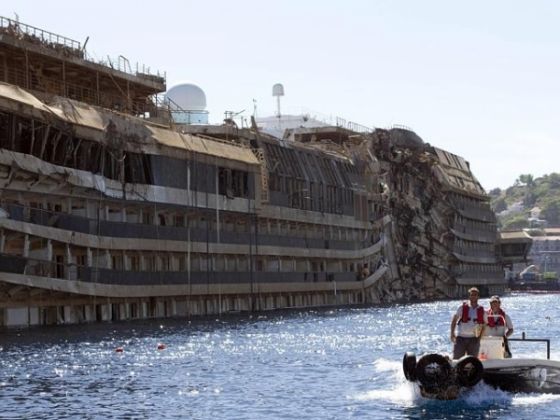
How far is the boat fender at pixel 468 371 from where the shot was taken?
35.5m

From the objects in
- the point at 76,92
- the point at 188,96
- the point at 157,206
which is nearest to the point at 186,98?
the point at 188,96

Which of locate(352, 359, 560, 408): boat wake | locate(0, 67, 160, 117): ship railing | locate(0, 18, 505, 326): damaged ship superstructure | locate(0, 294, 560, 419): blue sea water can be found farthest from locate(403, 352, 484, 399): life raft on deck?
locate(0, 67, 160, 117): ship railing

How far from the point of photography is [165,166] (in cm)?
8744

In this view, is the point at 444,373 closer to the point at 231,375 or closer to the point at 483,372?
the point at 483,372

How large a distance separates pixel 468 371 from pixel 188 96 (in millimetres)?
90886

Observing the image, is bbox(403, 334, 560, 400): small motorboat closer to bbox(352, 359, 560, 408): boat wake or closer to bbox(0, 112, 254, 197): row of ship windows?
bbox(352, 359, 560, 408): boat wake

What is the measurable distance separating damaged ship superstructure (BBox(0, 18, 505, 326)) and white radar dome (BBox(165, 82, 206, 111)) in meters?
9.43

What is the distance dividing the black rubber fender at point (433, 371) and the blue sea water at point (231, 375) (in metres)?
0.69

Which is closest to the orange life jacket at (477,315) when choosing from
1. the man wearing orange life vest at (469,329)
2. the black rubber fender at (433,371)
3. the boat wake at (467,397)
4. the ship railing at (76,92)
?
the man wearing orange life vest at (469,329)

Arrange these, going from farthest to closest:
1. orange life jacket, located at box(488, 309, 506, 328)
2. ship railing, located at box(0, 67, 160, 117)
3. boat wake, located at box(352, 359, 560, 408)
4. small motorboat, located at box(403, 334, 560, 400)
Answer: ship railing, located at box(0, 67, 160, 117), orange life jacket, located at box(488, 309, 506, 328), boat wake, located at box(352, 359, 560, 408), small motorboat, located at box(403, 334, 560, 400)

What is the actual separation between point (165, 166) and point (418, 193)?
257 ft

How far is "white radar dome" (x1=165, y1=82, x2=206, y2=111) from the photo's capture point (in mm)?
123562

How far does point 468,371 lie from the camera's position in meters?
35.6

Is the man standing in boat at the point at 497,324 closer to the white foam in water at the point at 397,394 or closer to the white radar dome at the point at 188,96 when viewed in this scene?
the white foam in water at the point at 397,394
